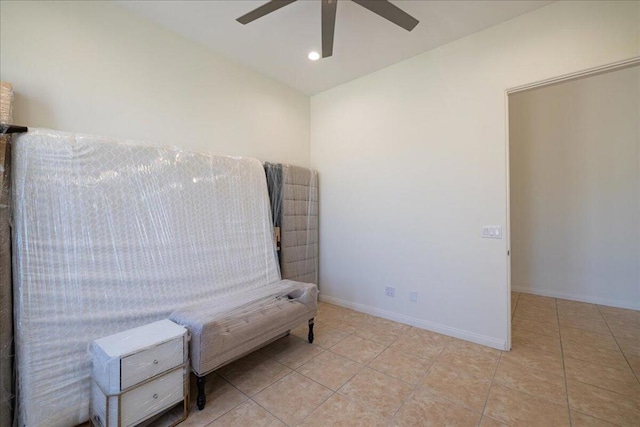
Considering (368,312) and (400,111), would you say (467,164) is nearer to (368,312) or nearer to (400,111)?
(400,111)

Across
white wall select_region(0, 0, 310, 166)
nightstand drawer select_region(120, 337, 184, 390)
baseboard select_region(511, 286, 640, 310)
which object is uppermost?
white wall select_region(0, 0, 310, 166)

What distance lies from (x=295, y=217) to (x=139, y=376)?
2274mm

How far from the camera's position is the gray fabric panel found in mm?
3350

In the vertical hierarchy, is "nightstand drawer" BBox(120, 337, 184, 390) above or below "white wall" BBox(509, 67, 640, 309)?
below

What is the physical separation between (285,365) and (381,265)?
163 centimetres

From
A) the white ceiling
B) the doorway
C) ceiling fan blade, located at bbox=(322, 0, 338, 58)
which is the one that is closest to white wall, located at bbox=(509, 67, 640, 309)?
the doorway

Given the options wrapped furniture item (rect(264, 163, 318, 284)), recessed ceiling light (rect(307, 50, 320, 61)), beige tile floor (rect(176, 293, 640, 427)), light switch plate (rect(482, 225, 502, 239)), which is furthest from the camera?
wrapped furniture item (rect(264, 163, 318, 284))

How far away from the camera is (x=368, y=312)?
345 centimetres

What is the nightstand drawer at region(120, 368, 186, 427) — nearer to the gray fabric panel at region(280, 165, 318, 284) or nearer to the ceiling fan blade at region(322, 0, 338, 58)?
the gray fabric panel at region(280, 165, 318, 284)

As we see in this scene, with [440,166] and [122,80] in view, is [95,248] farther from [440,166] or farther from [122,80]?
[440,166]

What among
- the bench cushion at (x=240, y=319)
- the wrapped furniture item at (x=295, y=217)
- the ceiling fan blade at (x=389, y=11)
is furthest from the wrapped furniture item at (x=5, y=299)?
the ceiling fan blade at (x=389, y=11)

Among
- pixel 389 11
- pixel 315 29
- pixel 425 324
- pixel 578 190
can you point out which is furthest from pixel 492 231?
pixel 315 29

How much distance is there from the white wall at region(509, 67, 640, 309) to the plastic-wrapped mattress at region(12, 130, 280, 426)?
425 cm

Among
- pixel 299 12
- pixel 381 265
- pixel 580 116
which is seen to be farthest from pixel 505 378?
pixel 580 116
